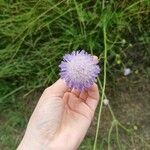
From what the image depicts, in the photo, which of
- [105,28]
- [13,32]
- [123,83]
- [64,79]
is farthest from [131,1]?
[64,79]

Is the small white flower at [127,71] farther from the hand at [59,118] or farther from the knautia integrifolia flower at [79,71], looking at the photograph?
the knautia integrifolia flower at [79,71]

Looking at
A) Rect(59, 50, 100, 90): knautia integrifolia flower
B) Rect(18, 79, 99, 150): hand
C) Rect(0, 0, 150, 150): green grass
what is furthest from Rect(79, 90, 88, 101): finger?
Rect(0, 0, 150, 150): green grass

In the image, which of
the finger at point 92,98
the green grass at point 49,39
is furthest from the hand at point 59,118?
the green grass at point 49,39

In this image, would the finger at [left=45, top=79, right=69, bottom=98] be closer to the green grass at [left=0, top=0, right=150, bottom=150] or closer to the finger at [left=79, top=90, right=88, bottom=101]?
the finger at [left=79, top=90, right=88, bottom=101]

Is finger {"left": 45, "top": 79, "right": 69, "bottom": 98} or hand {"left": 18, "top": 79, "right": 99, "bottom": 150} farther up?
finger {"left": 45, "top": 79, "right": 69, "bottom": 98}

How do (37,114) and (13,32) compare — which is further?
(13,32)

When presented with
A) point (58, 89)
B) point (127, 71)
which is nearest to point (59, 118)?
point (58, 89)

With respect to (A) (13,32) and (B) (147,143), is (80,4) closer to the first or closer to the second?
(A) (13,32)
